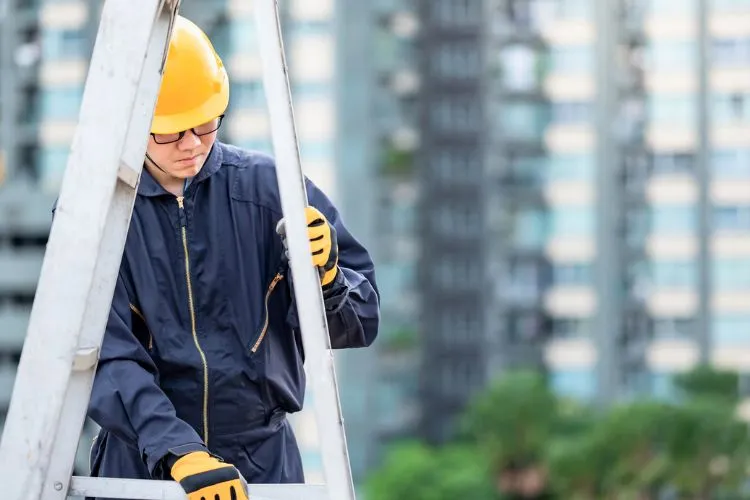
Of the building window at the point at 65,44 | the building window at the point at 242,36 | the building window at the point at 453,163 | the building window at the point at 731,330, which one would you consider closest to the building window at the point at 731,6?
the building window at the point at 453,163

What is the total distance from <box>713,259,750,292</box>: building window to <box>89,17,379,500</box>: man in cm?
6552

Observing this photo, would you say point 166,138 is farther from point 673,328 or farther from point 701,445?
point 673,328

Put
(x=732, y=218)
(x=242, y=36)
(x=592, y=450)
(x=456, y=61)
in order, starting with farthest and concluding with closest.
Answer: (x=456, y=61) < (x=732, y=218) < (x=592, y=450) < (x=242, y=36)

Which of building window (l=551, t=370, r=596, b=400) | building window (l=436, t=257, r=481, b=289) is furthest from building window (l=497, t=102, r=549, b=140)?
building window (l=551, t=370, r=596, b=400)

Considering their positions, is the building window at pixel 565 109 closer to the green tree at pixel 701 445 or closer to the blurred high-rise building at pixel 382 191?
the blurred high-rise building at pixel 382 191

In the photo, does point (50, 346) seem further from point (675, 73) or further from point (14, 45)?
point (675, 73)

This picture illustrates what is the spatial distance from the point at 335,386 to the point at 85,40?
55.0m

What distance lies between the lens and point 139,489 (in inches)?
135

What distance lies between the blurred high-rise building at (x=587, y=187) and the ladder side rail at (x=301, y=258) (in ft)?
212

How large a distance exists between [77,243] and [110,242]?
0.24 ft

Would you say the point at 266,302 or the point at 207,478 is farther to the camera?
the point at 266,302

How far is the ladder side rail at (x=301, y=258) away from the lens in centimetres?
326

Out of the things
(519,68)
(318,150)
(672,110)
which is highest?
(519,68)

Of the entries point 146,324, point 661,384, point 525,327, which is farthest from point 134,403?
point 661,384
